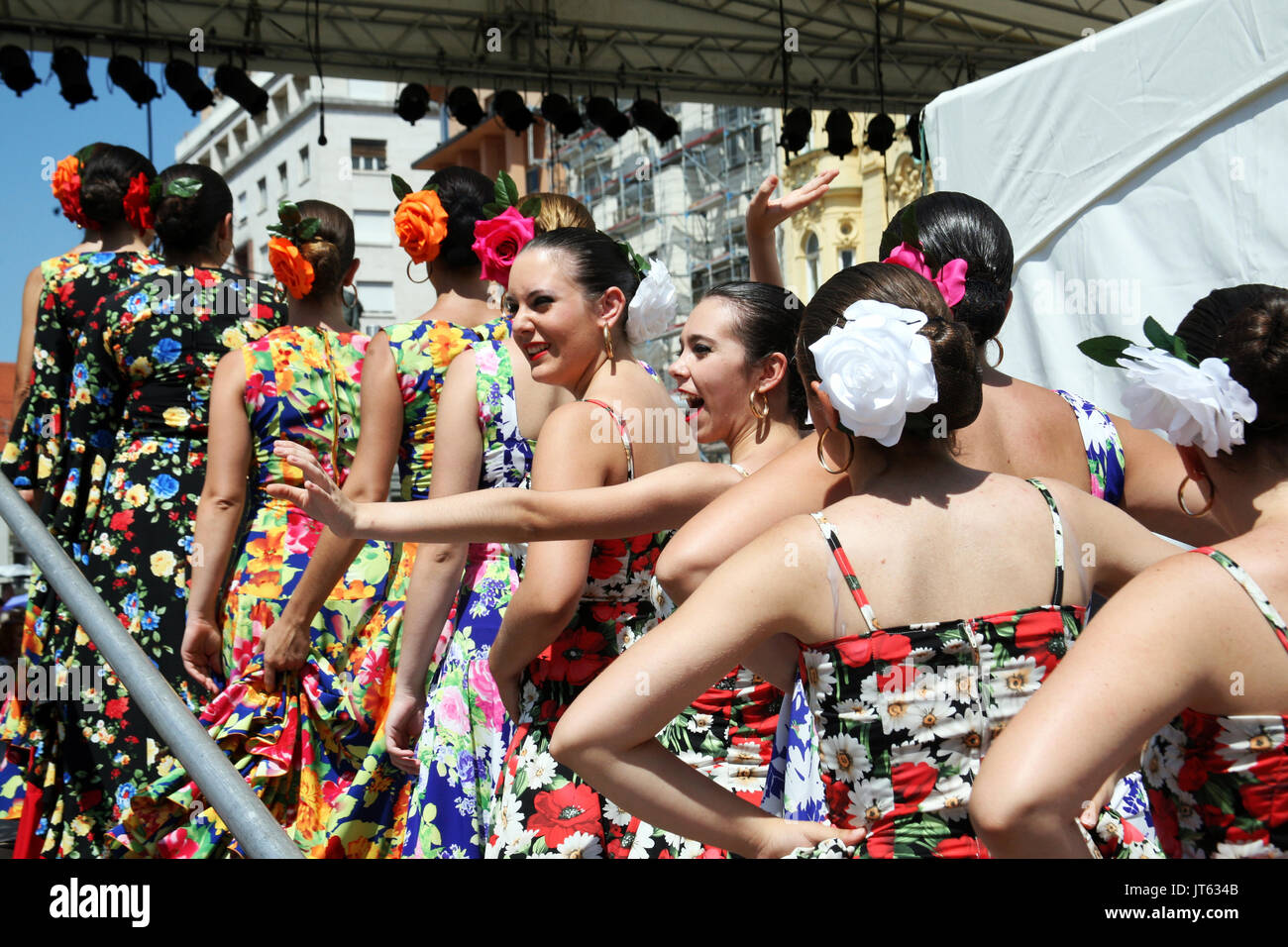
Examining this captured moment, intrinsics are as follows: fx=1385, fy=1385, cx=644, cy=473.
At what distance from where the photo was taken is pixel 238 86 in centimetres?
927

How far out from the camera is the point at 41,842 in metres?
3.83

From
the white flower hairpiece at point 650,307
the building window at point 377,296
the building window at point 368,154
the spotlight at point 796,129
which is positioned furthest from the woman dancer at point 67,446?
the building window at point 368,154

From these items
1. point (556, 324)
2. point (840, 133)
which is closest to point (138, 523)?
point (556, 324)

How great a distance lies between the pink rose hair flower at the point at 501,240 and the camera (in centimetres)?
308

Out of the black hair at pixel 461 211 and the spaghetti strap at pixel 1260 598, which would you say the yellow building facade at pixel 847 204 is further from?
the spaghetti strap at pixel 1260 598

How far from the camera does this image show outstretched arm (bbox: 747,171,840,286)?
269 cm

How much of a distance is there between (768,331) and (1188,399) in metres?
1.00

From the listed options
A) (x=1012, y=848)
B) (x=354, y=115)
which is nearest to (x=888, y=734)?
(x=1012, y=848)

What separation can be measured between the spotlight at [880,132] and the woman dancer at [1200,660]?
9045 millimetres

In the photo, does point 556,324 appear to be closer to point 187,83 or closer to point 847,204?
point 187,83

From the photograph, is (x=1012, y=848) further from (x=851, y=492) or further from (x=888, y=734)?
(x=851, y=492)

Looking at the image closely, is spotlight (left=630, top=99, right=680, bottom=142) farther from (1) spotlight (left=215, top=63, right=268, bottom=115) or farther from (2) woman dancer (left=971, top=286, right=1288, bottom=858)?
(2) woman dancer (left=971, top=286, right=1288, bottom=858)

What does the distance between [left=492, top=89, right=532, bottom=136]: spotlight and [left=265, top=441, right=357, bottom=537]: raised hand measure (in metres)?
8.86
